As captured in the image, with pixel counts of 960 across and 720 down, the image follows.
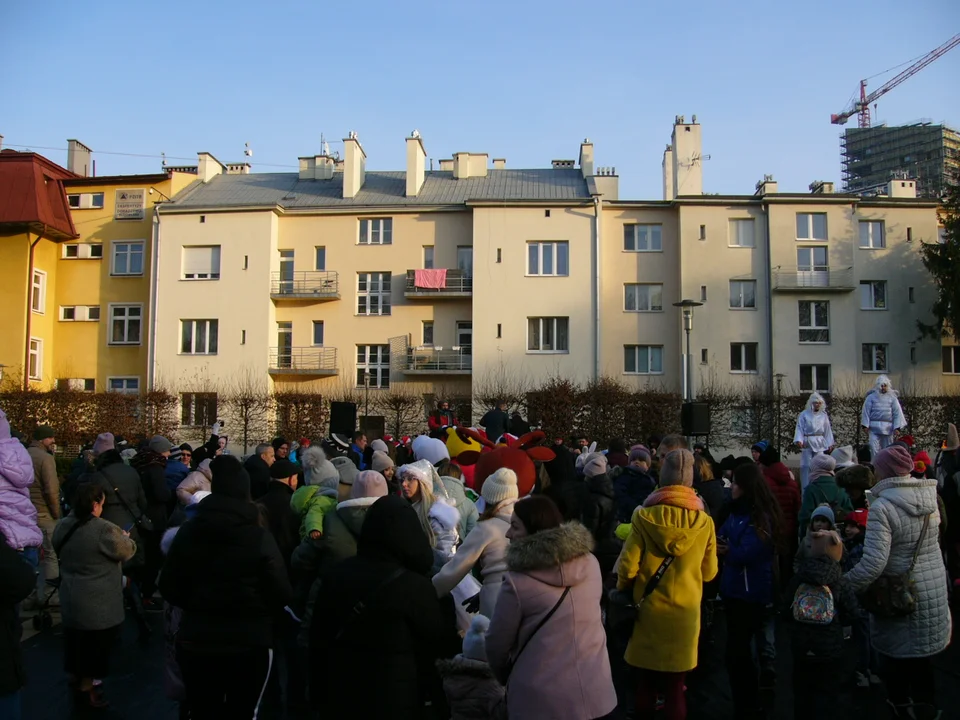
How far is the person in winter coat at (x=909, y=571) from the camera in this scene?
5938 mm

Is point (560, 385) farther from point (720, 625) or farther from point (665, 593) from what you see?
point (665, 593)

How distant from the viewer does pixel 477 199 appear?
1528 inches

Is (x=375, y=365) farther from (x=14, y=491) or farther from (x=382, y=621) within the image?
(x=382, y=621)

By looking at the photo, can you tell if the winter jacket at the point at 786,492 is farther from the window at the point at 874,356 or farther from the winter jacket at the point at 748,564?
the window at the point at 874,356

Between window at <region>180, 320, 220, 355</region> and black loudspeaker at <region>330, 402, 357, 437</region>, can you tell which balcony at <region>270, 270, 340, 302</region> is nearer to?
window at <region>180, 320, 220, 355</region>

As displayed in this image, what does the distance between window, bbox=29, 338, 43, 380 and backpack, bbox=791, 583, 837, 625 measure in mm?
41241

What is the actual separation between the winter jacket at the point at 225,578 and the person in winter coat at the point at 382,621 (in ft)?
2.21

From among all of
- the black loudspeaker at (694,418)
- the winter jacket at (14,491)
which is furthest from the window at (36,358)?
the winter jacket at (14,491)

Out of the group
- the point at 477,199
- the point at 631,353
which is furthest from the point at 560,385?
the point at 477,199

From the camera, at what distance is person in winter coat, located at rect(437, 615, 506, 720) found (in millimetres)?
4766

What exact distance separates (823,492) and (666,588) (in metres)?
3.52

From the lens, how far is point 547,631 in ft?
14.1

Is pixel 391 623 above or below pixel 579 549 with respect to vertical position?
below

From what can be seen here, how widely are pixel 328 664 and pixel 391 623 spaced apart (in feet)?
1.80
